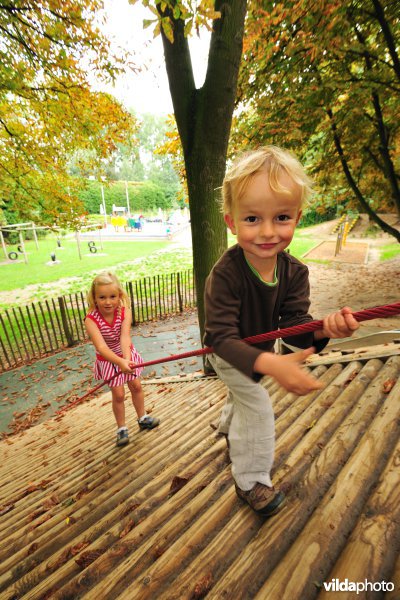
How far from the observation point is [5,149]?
9.59 m

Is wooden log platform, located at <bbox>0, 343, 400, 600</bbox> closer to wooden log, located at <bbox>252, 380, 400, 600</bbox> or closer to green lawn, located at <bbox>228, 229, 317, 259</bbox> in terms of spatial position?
wooden log, located at <bbox>252, 380, 400, 600</bbox>

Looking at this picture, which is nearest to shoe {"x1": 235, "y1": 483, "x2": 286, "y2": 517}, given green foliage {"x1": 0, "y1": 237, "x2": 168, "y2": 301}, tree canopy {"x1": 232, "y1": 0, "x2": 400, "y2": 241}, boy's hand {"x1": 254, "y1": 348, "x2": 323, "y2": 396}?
boy's hand {"x1": 254, "y1": 348, "x2": 323, "y2": 396}

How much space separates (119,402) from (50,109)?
8.91 meters

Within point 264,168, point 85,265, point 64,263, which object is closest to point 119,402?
point 264,168

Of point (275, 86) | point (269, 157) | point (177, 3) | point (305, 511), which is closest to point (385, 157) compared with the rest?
point (275, 86)

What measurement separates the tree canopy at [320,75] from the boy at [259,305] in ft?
17.9

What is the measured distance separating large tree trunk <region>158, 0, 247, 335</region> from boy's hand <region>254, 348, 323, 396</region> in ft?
9.38

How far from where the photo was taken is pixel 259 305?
160 centimetres

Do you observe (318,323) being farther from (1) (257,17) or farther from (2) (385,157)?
(2) (385,157)

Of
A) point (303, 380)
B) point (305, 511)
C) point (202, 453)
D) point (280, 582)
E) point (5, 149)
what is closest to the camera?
point (303, 380)

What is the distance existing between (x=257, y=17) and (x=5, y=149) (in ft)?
26.1

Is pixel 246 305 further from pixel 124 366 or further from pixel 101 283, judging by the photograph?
pixel 101 283

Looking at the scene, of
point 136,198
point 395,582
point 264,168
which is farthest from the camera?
point 136,198

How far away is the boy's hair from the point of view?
1.34 meters
